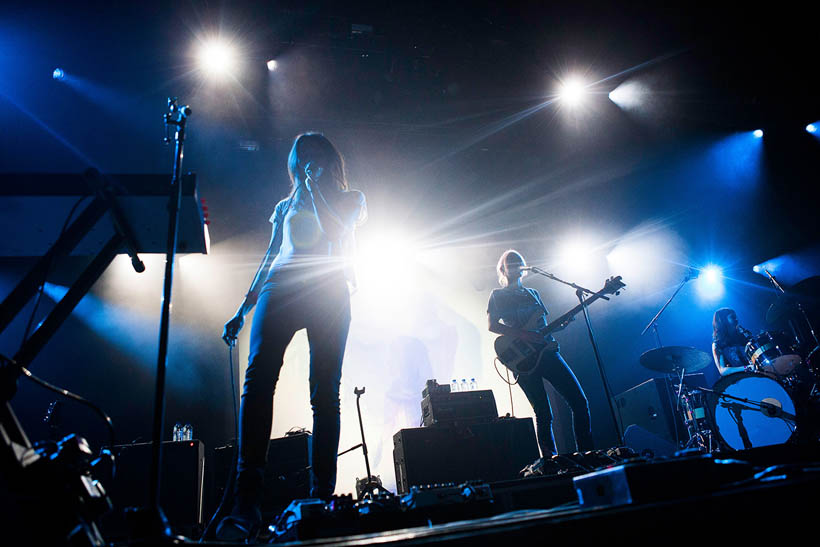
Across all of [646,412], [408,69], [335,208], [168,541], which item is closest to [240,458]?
[168,541]

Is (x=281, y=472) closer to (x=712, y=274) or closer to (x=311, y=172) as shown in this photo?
(x=311, y=172)

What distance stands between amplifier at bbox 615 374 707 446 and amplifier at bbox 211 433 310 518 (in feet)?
13.2

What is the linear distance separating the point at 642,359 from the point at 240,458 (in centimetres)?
492

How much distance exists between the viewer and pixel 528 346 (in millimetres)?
4574

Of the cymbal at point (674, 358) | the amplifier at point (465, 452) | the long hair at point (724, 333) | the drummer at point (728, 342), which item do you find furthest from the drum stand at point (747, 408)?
the amplifier at point (465, 452)

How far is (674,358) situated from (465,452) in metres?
2.84

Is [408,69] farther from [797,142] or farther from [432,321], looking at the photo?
[797,142]

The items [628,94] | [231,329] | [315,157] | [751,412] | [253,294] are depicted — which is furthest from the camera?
[628,94]

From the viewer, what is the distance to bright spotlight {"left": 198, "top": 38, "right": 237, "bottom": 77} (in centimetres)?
514

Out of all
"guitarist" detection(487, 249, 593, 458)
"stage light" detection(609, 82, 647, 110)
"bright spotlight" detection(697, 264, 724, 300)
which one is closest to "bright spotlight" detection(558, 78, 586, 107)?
"stage light" detection(609, 82, 647, 110)

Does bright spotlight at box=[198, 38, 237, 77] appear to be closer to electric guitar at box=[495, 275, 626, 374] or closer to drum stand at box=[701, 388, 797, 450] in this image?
electric guitar at box=[495, 275, 626, 374]

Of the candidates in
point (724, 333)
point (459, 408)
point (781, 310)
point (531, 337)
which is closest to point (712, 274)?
point (781, 310)

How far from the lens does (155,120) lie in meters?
5.73

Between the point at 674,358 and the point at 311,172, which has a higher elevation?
the point at 311,172
